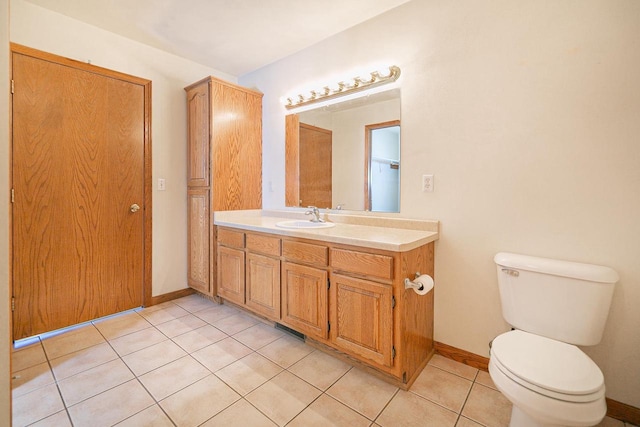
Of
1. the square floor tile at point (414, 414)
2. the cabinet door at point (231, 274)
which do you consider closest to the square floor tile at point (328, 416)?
the square floor tile at point (414, 414)

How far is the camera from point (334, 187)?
2.40m

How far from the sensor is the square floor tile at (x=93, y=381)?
4.95ft

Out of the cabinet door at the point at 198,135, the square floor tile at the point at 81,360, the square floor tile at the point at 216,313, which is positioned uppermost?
the cabinet door at the point at 198,135

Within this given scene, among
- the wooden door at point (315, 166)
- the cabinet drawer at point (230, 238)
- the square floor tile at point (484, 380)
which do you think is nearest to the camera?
the square floor tile at point (484, 380)

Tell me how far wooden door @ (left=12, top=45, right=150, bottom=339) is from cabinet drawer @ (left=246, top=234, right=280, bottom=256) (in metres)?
1.07

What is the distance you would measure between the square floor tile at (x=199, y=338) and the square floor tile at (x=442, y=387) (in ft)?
4.41

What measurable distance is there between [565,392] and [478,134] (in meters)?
1.29

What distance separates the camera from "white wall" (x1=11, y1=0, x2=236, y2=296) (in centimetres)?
222

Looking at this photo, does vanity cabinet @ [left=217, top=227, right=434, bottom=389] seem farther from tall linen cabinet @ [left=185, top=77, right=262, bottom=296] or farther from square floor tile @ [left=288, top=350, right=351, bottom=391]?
tall linen cabinet @ [left=185, top=77, right=262, bottom=296]

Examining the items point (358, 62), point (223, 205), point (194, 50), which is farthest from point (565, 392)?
point (194, 50)

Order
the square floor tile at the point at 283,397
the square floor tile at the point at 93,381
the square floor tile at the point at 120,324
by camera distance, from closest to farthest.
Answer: the square floor tile at the point at 283,397 < the square floor tile at the point at 93,381 < the square floor tile at the point at 120,324

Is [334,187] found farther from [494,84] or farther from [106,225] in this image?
[106,225]

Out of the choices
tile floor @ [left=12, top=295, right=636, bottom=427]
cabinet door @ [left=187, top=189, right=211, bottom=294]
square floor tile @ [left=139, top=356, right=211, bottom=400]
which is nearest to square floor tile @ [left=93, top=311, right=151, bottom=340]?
tile floor @ [left=12, top=295, right=636, bottom=427]

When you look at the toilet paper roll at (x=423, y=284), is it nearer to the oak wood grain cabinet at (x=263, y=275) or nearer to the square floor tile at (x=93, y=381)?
the oak wood grain cabinet at (x=263, y=275)
